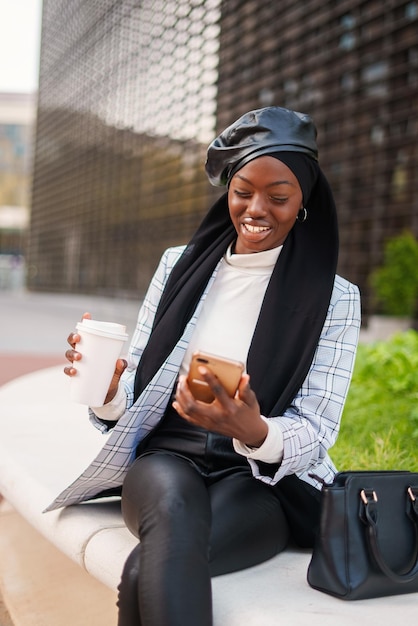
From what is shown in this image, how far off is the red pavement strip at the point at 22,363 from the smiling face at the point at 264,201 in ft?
18.3

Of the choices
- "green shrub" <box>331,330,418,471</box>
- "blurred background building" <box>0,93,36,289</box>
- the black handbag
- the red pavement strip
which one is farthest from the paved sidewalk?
"blurred background building" <box>0,93,36,289</box>

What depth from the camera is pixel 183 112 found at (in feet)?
59.0

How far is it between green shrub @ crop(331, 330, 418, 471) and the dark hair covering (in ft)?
4.53

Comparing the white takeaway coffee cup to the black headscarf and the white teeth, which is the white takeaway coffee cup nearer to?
the black headscarf

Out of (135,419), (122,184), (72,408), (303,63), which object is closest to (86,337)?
(135,419)

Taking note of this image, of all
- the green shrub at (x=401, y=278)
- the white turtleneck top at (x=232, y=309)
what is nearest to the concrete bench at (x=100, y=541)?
the white turtleneck top at (x=232, y=309)

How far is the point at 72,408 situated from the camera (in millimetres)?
4191

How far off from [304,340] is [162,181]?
18300 mm

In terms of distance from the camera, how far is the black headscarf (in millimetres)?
2047

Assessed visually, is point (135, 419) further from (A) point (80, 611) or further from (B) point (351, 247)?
(B) point (351, 247)

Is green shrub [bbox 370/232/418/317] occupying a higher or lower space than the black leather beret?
lower

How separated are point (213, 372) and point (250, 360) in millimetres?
501

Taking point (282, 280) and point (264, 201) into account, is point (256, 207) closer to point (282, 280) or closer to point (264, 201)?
point (264, 201)

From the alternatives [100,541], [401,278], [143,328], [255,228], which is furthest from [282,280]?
[401,278]
